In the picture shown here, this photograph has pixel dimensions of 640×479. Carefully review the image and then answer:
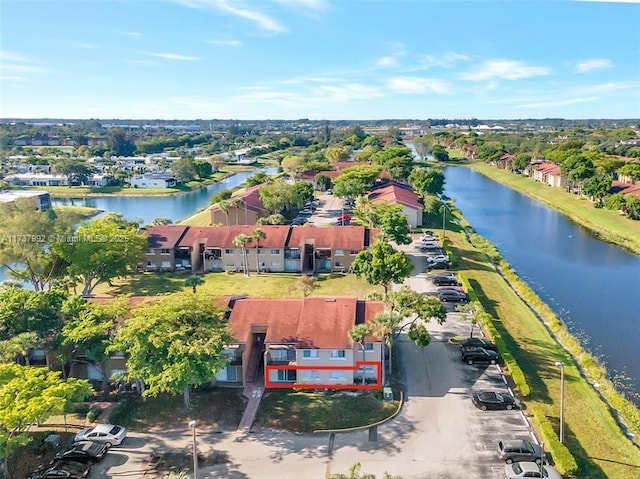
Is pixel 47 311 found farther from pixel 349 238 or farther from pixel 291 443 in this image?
pixel 349 238

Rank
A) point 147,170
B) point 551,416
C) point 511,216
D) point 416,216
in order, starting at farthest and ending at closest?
point 147,170 < point 511,216 < point 416,216 < point 551,416

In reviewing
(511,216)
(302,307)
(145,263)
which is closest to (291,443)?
(302,307)

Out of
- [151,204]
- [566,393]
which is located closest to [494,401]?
[566,393]

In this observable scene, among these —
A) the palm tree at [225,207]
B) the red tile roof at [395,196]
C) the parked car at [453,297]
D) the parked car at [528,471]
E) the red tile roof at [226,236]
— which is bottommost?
the parked car at [528,471]

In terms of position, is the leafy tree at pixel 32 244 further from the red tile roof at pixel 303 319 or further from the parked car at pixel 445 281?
the parked car at pixel 445 281

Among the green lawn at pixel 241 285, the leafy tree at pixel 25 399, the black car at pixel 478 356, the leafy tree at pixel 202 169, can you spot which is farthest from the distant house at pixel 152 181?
the black car at pixel 478 356

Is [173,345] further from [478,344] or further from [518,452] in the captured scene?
[478,344]
